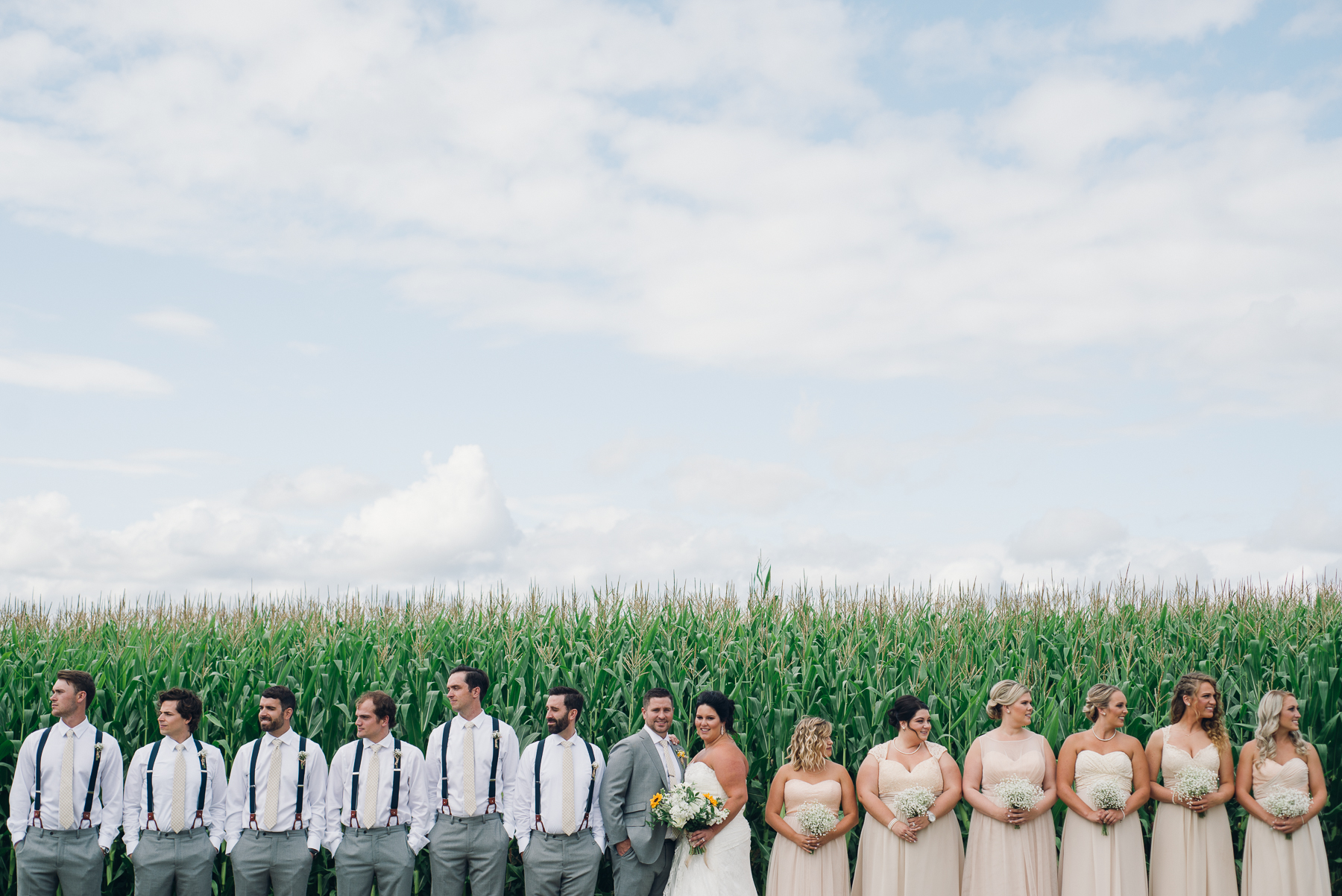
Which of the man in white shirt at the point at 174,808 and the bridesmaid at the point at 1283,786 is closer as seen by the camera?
the man in white shirt at the point at 174,808

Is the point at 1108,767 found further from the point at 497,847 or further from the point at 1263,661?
the point at 1263,661

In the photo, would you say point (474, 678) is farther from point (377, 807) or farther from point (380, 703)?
point (377, 807)

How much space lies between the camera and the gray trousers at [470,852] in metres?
7.96

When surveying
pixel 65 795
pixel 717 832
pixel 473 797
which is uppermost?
pixel 473 797

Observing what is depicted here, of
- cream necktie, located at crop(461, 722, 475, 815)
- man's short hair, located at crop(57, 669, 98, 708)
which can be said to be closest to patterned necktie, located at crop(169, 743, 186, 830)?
man's short hair, located at crop(57, 669, 98, 708)

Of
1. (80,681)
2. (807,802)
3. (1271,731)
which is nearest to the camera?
(807,802)

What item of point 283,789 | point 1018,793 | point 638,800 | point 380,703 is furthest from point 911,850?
point 283,789

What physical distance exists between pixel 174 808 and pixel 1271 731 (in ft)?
29.9

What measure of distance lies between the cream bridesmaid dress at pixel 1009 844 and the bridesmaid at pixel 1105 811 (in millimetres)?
232

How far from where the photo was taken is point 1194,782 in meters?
8.10

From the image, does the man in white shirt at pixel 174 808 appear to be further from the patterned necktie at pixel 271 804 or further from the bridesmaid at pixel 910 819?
the bridesmaid at pixel 910 819

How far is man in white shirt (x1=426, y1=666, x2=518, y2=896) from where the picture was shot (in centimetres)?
794

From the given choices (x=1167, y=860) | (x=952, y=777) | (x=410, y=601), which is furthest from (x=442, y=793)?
(x=410, y=601)

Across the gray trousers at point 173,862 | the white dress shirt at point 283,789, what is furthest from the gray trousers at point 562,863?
the gray trousers at point 173,862
